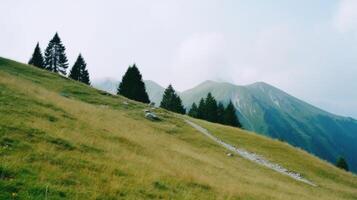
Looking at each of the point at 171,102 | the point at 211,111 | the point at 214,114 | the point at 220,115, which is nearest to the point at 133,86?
the point at 171,102

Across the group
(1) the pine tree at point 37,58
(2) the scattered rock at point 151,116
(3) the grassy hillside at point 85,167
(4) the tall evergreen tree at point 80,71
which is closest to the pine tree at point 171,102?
(4) the tall evergreen tree at point 80,71

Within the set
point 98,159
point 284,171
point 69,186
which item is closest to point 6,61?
point 284,171

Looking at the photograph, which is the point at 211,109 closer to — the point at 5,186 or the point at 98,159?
the point at 98,159

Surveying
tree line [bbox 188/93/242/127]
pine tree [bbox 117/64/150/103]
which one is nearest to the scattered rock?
pine tree [bbox 117/64/150/103]

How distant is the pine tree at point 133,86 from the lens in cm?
9538

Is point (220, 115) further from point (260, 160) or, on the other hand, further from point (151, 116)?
point (260, 160)

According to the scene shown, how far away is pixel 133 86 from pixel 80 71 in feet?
65.4

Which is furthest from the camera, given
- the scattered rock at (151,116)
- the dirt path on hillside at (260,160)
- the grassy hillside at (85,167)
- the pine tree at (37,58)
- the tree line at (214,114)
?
the tree line at (214,114)

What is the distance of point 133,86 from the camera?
9644 cm

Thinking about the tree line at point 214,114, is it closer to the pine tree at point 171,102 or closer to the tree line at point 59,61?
the pine tree at point 171,102

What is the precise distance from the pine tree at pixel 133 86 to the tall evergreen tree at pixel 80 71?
51.0ft

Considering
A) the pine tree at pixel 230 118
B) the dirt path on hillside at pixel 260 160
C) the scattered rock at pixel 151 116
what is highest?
the pine tree at pixel 230 118

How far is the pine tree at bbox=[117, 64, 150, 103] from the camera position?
95.4 meters

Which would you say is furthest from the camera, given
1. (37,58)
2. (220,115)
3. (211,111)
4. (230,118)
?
(220,115)
